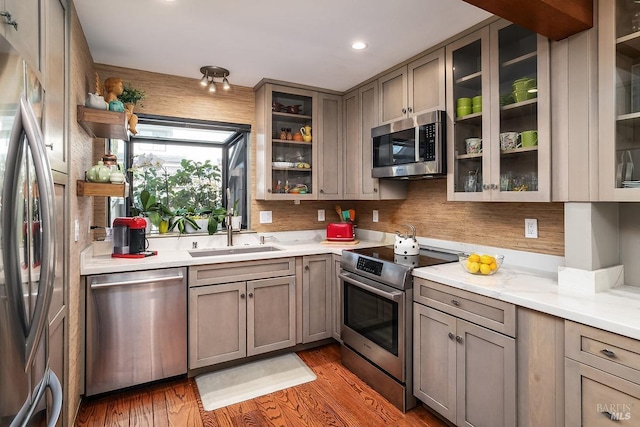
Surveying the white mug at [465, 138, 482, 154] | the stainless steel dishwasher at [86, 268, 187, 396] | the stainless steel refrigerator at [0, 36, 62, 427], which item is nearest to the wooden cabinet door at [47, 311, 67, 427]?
the stainless steel dishwasher at [86, 268, 187, 396]

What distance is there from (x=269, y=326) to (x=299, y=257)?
617mm

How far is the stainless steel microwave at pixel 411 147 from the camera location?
7.82 ft

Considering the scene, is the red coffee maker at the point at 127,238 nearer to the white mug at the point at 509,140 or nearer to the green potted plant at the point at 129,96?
the green potted plant at the point at 129,96

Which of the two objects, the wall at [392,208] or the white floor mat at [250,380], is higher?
the wall at [392,208]

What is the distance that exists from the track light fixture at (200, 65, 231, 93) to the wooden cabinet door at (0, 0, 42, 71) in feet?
5.53

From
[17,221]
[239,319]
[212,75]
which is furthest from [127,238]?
[17,221]

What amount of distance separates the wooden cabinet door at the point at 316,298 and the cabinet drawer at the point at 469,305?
105cm

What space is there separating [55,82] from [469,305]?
7.74ft

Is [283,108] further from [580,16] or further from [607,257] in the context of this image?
[607,257]

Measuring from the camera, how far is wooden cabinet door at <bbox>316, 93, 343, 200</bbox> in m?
3.43

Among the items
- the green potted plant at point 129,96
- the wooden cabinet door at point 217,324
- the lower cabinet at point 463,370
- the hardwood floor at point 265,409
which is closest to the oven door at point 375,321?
the lower cabinet at point 463,370

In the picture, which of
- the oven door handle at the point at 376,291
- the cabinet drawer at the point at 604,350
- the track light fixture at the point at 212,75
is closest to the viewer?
the cabinet drawer at the point at 604,350

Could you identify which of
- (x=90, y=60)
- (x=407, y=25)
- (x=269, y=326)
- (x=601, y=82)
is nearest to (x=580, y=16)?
(x=601, y=82)

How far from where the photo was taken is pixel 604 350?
1.32 meters
